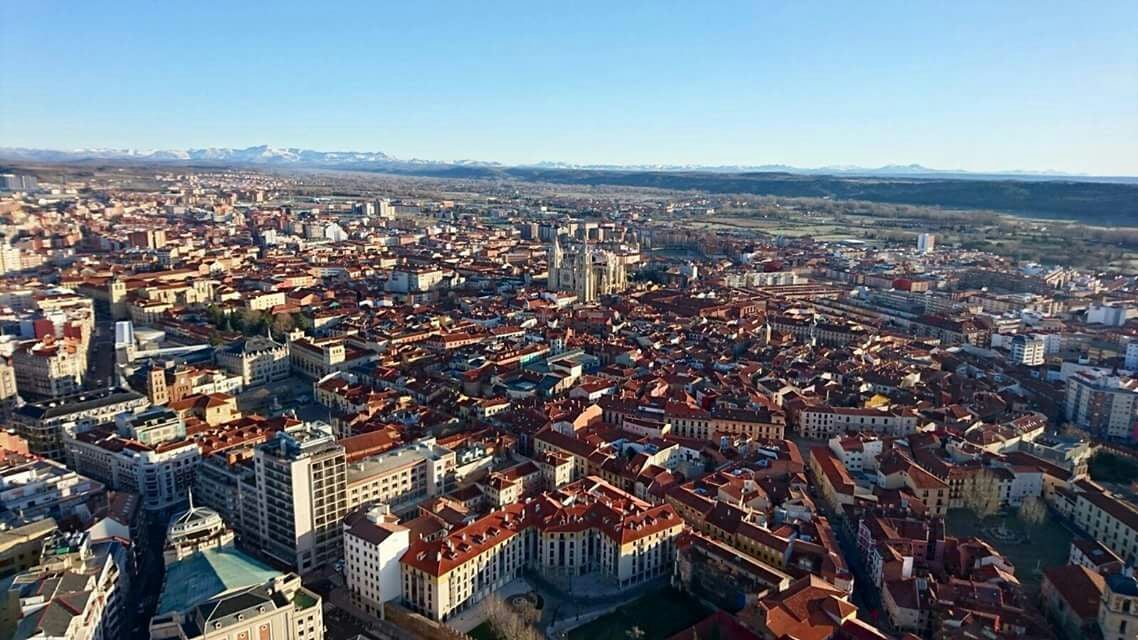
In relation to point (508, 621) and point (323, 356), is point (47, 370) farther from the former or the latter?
point (508, 621)

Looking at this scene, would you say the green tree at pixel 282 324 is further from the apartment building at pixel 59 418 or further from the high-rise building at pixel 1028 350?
the high-rise building at pixel 1028 350

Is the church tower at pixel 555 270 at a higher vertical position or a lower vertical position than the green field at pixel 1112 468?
higher

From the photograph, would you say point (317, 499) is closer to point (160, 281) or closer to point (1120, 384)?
Result: point (1120, 384)

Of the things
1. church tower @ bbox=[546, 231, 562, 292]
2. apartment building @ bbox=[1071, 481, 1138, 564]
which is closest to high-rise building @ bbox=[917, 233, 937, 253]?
church tower @ bbox=[546, 231, 562, 292]

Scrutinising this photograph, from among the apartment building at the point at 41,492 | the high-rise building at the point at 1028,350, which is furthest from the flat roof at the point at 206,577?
the high-rise building at the point at 1028,350

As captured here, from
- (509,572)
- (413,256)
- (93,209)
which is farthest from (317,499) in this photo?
(93,209)

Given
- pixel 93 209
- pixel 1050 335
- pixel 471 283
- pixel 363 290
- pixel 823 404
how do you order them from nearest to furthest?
1. pixel 823 404
2. pixel 1050 335
3. pixel 363 290
4. pixel 471 283
5. pixel 93 209
